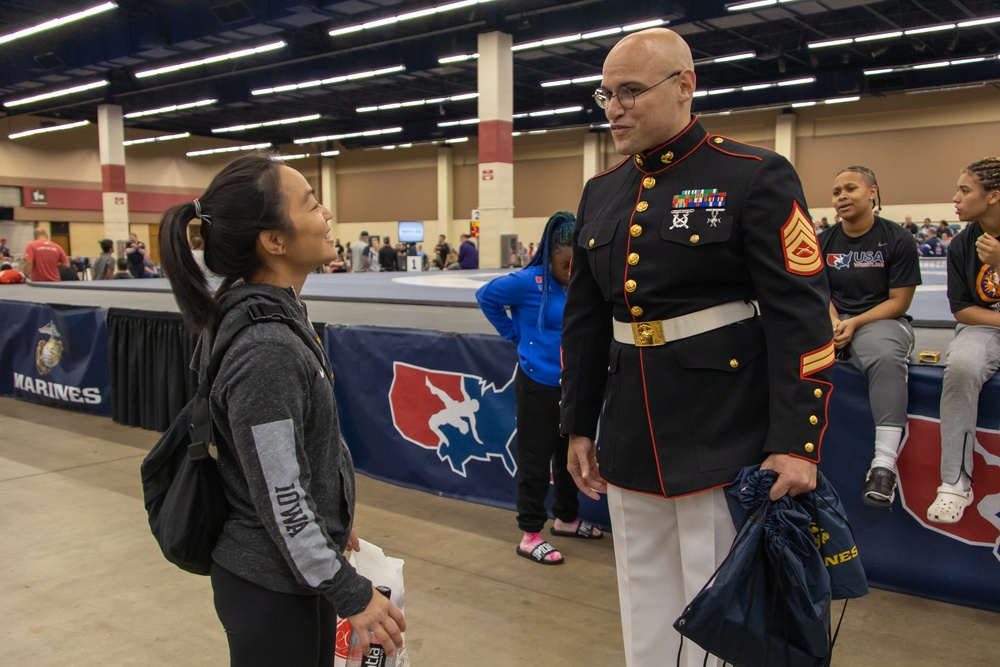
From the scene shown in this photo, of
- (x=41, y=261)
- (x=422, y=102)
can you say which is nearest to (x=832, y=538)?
(x=41, y=261)

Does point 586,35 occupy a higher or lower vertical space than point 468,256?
higher

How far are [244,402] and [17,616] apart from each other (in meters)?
2.36

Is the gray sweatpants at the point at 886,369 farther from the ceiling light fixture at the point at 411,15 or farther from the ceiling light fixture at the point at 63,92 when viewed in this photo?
the ceiling light fixture at the point at 63,92

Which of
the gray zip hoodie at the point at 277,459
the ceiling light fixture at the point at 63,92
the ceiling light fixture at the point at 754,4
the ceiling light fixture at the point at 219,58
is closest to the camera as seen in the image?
the gray zip hoodie at the point at 277,459

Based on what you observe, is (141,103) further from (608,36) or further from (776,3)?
(776,3)

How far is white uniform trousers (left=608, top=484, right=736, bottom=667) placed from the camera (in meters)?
1.66

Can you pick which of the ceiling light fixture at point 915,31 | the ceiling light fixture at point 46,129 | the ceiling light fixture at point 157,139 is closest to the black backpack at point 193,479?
the ceiling light fixture at point 915,31

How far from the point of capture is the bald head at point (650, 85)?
1580mm

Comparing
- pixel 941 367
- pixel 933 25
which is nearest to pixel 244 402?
pixel 941 367

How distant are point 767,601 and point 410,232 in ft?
84.7

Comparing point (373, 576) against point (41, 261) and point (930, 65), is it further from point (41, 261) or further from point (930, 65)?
point (930, 65)

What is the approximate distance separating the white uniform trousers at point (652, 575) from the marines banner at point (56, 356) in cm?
539

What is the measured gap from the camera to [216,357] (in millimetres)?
1262

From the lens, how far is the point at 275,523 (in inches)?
47.4
